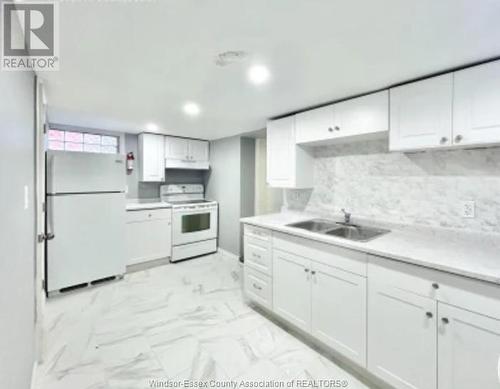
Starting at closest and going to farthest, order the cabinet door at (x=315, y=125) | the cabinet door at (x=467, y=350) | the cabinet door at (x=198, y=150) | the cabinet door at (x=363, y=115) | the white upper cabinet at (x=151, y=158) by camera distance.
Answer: the cabinet door at (x=467, y=350)
the cabinet door at (x=363, y=115)
the cabinet door at (x=315, y=125)
the white upper cabinet at (x=151, y=158)
the cabinet door at (x=198, y=150)

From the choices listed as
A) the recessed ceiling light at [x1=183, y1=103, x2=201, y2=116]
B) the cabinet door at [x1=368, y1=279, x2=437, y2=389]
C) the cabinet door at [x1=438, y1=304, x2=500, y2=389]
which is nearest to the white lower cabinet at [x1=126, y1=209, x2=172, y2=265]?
the recessed ceiling light at [x1=183, y1=103, x2=201, y2=116]

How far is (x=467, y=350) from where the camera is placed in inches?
49.2

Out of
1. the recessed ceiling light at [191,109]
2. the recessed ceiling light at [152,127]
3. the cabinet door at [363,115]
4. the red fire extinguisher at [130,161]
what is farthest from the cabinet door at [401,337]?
the red fire extinguisher at [130,161]

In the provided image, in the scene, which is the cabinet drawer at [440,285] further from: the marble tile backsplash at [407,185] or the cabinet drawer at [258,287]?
the cabinet drawer at [258,287]

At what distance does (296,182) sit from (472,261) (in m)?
1.58

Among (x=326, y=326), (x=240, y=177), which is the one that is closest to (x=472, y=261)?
(x=326, y=326)

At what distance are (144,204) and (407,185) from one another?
3.61 m

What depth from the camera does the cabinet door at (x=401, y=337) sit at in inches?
54.1

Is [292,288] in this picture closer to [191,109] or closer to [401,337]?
[401,337]

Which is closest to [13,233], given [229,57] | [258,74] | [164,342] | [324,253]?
[229,57]

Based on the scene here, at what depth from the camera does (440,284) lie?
133 cm

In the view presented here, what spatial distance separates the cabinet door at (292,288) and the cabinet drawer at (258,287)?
8 centimetres

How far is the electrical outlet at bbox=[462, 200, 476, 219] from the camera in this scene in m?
1.77

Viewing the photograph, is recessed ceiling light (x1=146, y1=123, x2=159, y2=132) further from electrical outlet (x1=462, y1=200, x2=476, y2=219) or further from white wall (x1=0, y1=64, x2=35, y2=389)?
electrical outlet (x1=462, y1=200, x2=476, y2=219)
